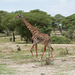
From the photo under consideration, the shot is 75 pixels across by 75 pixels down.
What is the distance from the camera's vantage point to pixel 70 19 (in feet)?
155

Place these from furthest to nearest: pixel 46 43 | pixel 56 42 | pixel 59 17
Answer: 1. pixel 59 17
2. pixel 56 42
3. pixel 46 43

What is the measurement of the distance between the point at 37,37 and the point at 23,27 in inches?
638

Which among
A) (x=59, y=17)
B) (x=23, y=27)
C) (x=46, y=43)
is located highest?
(x=59, y=17)

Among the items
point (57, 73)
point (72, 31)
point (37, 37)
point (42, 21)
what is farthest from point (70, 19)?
point (57, 73)

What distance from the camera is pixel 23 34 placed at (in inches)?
1115

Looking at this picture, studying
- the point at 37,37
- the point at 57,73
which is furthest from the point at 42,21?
the point at 57,73

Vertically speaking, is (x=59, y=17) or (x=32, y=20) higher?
(x=59, y=17)

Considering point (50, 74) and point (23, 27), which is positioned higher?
point (23, 27)

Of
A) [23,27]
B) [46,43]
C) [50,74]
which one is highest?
[23,27]

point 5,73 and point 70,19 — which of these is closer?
point 5,73

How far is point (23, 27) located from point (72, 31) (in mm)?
10953

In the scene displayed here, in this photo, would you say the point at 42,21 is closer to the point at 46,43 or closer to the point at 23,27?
the point at 23,27

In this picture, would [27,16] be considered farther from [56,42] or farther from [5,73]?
[5,73]

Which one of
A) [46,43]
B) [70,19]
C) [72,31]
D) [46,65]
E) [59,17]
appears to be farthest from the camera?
[59,17]
